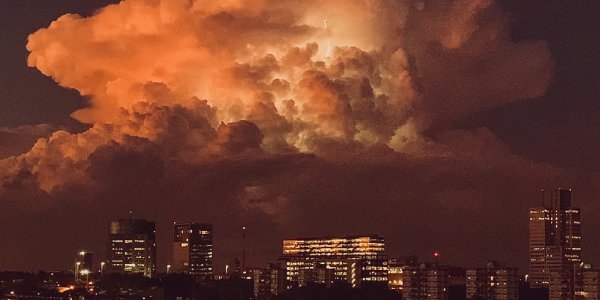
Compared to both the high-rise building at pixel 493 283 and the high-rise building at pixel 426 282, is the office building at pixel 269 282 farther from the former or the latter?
the high-rise building at pixel 493 283

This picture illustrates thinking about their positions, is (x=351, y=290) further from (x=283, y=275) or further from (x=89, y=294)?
(x=89, y=294)

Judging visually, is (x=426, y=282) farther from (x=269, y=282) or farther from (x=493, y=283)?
(x=269, y=282)

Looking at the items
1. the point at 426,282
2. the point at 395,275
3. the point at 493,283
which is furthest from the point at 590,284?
the point at 395,275

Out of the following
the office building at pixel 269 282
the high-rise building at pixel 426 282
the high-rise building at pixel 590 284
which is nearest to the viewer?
the high-rise building at pixel 590 284

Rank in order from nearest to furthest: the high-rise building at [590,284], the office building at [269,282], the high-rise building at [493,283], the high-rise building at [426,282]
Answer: the high-rise building at [590,284]
the high-rise building at [493,283]
the high-rise building at [426,282]
the office building at [269,282]

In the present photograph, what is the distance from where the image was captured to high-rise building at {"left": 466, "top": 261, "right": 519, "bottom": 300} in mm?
138000

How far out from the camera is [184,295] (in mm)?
175625

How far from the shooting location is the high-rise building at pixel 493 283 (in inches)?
5433

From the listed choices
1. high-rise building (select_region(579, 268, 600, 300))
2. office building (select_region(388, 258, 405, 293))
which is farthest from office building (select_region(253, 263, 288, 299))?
high-rise building (select_region(579, 268, 600, 300))

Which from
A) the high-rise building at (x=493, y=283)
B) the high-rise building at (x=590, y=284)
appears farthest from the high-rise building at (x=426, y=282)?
the high-rise building at (x=590, y=284)

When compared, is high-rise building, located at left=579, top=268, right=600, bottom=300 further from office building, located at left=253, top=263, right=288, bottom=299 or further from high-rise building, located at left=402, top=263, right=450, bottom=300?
office building, located at left=253, top=263, right=288, bottom=299

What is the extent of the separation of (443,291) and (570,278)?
48.5 feet

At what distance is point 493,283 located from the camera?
139625 millimetres

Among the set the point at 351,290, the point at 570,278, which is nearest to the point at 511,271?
the point at 570,278
